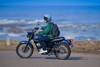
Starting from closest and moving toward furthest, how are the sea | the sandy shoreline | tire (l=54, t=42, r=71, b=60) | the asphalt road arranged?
the asphalt road < tire (l=54, t=42, r=71, b=60) < the sandy shoreline < the sea

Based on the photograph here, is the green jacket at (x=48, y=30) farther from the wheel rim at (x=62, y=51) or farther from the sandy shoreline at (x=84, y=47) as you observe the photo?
the sandy shoreline at (x=84, y=47)

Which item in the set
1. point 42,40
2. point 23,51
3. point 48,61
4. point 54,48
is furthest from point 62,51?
point 23,51

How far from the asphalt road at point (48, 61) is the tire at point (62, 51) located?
157mm

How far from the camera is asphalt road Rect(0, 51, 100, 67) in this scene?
13.9 metres

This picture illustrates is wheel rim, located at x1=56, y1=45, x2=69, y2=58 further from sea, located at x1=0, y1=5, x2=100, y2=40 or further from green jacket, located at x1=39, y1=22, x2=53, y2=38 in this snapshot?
sea, located at x1=0, y1=5, x2=100, y2=40

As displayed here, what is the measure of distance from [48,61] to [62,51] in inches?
23.5

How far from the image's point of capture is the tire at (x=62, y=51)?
48.6 feet

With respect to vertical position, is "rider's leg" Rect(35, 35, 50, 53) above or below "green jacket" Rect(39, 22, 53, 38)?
below

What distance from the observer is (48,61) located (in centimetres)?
1459

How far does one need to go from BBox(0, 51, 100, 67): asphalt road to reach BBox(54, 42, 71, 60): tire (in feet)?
0.51

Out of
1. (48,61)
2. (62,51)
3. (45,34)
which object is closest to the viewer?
(48,61)

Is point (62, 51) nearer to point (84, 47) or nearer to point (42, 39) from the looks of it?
point (42, 39)

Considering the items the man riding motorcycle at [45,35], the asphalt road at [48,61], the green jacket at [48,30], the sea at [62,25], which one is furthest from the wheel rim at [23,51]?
the sea at [62,25]

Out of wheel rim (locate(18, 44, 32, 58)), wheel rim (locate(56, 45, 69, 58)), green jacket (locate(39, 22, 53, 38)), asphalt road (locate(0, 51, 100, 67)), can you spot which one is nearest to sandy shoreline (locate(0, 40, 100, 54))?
asphalt road (locate(0, 51, 100, 67))
